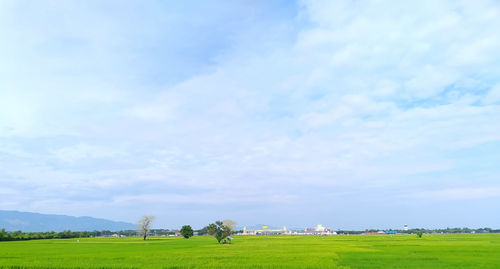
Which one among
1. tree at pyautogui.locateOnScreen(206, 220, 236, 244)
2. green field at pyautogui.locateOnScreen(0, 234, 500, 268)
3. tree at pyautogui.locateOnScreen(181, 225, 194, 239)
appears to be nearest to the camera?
green field at pyautogui.locateOnScreen(0, 234, 500, 268)

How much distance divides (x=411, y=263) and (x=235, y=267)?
12.7 meters

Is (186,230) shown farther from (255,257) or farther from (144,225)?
(255,257)

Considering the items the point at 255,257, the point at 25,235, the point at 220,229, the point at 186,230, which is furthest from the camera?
the point at 186,230

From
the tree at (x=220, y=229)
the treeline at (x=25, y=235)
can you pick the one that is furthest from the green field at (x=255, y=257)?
the treeline at (x=25, y=235)

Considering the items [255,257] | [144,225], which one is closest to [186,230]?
[144,225]

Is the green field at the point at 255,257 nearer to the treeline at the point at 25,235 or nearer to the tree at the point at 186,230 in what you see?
the treeline at the point at 25,235

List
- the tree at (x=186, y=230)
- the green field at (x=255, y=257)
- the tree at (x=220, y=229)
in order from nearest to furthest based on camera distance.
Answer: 1. the green field at (x=255, y=257)
2. the tree at (x=220, y=229)
3. the tree at (x=186, y=230)

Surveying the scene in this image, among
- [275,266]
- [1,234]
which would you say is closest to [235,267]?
[275,266]

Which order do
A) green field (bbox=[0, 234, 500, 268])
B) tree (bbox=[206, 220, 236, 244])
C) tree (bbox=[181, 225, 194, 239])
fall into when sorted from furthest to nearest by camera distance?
tree (bbox=[181, 225, 194, 239])
tree (bbox=[206, 220, 236, 244])
green field (bbox=[0, 234, 500, 268])

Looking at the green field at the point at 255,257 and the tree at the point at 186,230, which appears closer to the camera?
the green field at the point at 255,257

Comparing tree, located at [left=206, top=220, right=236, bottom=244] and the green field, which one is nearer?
the green field

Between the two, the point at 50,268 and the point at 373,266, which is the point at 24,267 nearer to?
the point at 50,268

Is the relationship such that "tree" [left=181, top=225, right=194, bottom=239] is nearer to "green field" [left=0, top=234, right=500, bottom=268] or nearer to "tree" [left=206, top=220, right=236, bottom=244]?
"tree" [left=206, top=220, right=236, bottom=244]

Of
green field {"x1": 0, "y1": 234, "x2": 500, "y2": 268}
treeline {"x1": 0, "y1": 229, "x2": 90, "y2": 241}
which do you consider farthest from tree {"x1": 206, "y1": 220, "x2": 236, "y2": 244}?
treeline {"x1": 0, "y1": 229, "x2": 90, "y2": 241}
